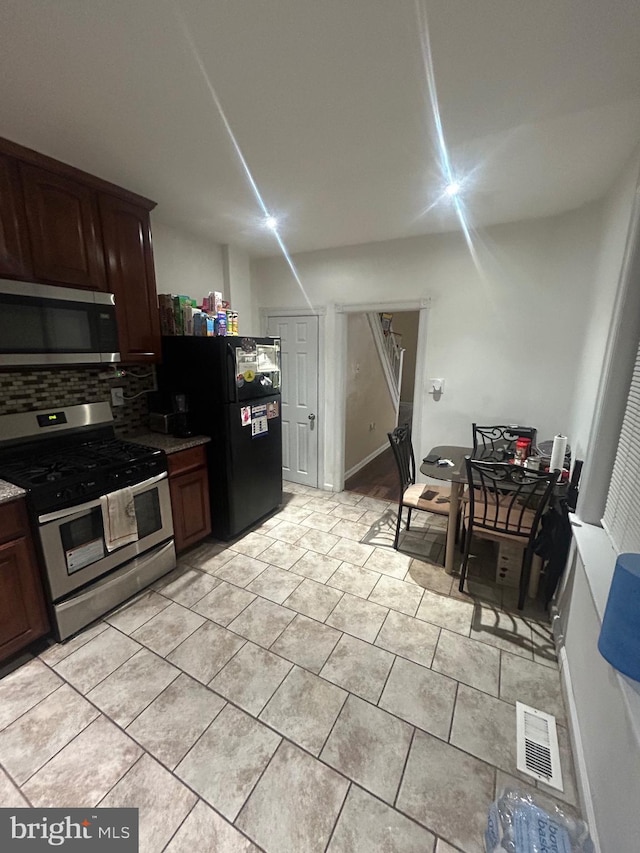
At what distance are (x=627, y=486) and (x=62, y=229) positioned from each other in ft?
10.5

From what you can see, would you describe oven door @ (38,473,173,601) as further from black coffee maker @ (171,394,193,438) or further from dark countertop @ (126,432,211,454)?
black coffee maker @ (171,394,193,438)

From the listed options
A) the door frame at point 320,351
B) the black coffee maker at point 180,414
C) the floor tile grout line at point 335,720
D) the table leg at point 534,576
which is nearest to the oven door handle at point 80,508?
the black coffee maker at point 180,414

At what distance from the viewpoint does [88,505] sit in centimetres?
194

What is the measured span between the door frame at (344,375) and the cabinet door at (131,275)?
178 cm

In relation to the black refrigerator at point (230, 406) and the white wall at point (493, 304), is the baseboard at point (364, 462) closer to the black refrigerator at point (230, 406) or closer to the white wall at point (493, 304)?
the white wall at point (493, 304)

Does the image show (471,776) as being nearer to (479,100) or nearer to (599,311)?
(599,311)

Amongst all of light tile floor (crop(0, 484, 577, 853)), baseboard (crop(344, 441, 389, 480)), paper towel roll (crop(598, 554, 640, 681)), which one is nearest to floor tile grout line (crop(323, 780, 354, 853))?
light tile floor (crop(0, 484, 577, 853))

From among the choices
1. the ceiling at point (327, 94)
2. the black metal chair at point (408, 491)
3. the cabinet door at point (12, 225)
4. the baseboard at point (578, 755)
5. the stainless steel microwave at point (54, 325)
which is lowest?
the baseboard at point (578, 755)

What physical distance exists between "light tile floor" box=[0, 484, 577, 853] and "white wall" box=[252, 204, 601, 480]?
57.3 inches

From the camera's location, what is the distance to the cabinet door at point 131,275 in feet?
7.43

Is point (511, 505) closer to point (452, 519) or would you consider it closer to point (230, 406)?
point (452, 519)

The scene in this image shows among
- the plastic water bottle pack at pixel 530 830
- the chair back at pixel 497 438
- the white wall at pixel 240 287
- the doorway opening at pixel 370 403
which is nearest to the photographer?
the plastic water bottle pack at pixel 530 830

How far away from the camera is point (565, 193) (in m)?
2.25

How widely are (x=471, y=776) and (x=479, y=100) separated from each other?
2.70 m
